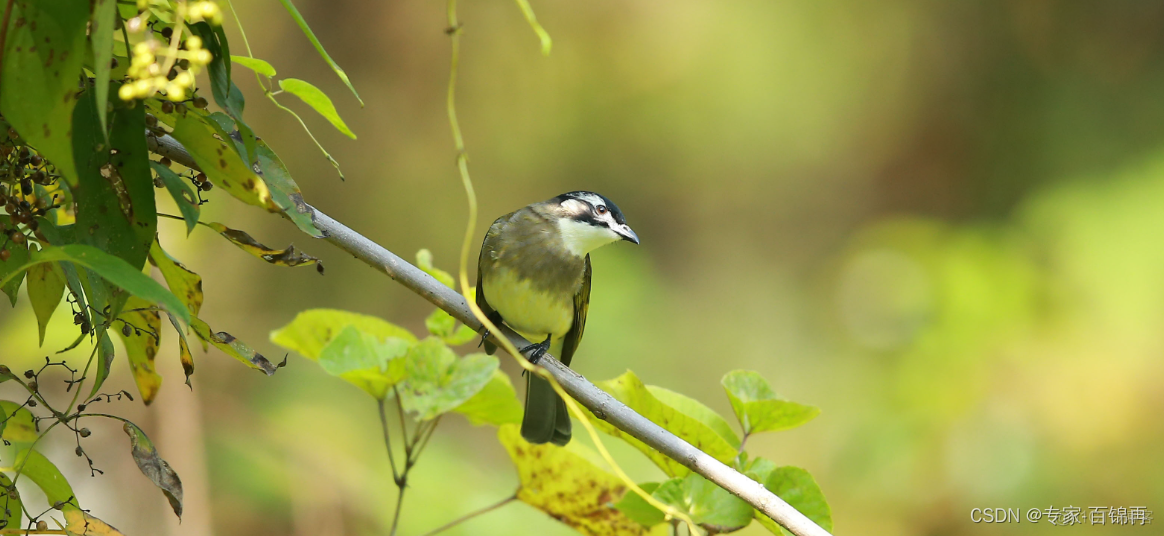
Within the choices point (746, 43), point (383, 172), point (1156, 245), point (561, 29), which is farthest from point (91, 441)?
point (1156, 245)

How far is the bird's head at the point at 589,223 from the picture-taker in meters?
2.51

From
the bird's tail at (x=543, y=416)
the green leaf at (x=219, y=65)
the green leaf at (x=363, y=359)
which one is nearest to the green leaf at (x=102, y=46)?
the green leaf at (x=219, y=65)

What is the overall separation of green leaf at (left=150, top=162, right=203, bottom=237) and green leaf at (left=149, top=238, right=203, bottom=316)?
3.7 inches

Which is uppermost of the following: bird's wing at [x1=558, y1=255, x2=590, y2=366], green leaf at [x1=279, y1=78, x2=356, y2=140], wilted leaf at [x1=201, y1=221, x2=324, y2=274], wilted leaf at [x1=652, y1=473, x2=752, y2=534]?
bird's wing at [x1=558, y1=255, x2=590, y2=366]

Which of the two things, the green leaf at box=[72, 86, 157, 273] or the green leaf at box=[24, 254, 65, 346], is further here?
the green leaf at box=[24, 254, 65, 346]

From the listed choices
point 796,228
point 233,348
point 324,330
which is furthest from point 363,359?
point 796,228

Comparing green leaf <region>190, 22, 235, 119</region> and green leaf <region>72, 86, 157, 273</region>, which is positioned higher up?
green leaf <region>190, 22, 235, 119</region>

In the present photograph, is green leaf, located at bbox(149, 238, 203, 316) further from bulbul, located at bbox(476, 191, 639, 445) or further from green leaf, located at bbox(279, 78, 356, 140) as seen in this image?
bulbul, located at bbox(476, 191, 639, 445)

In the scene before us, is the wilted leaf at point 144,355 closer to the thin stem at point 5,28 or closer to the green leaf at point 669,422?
the thin stem at point 5,28

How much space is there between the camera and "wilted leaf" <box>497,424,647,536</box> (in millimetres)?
1475

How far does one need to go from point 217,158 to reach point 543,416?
1.53 metres

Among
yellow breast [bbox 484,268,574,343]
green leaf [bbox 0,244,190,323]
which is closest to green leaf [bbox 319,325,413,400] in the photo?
green leaf [bbox 0,244,190,323]

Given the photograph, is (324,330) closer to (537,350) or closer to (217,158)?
(217,158)

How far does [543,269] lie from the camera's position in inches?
96.5
